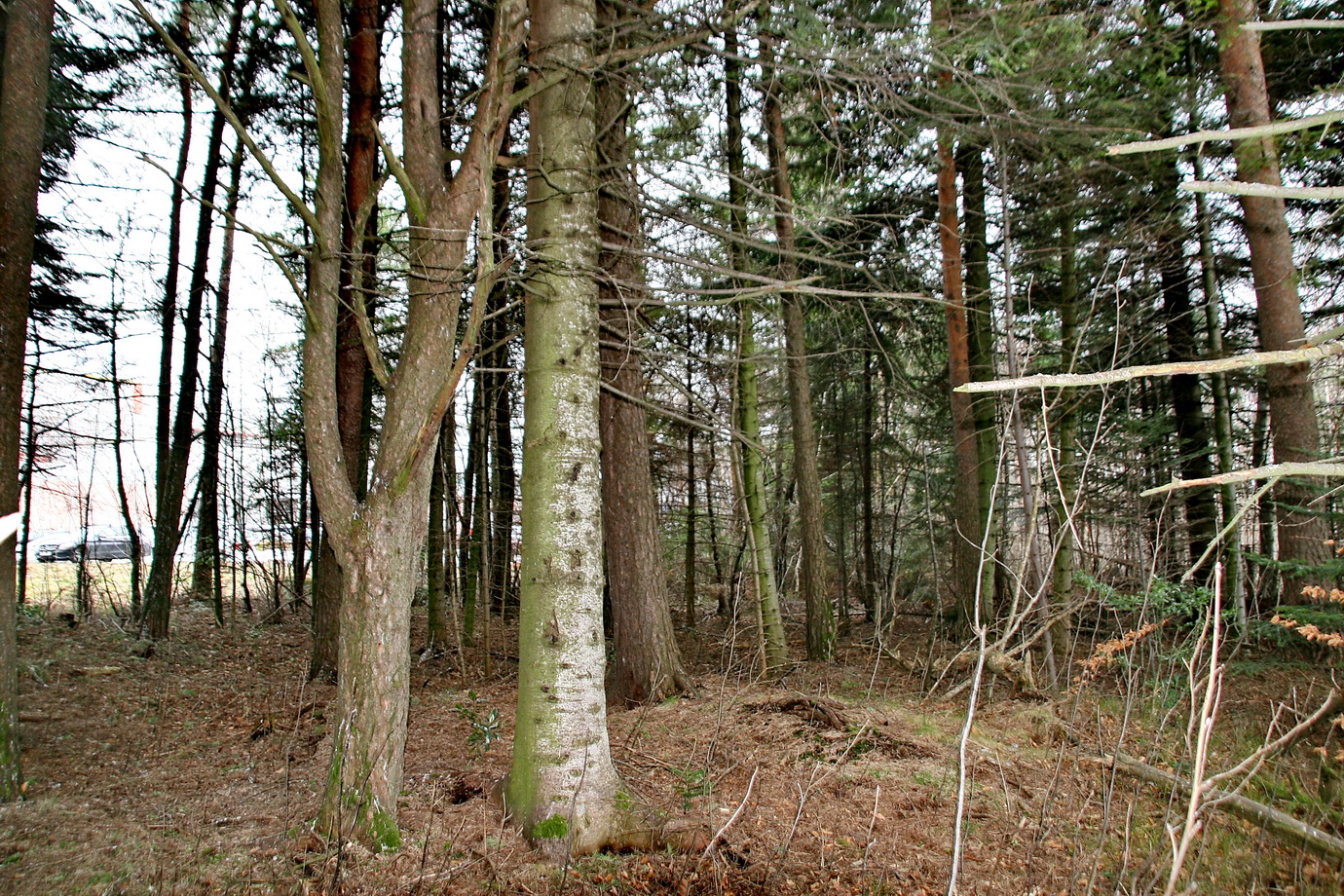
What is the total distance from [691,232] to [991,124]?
2604 millimetres

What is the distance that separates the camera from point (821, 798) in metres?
4.61

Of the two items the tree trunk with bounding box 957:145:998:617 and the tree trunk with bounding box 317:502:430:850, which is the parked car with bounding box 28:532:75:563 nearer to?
the tree trunk with bounding box 317:502:430:850

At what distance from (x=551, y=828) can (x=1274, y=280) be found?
8.83 m

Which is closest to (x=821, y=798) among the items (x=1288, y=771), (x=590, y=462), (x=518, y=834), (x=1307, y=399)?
(x=518, y=834)

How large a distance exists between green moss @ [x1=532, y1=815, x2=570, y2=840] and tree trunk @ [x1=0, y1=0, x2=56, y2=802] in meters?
3.75

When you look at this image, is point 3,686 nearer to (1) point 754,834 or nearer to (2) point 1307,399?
(1) point 754,834

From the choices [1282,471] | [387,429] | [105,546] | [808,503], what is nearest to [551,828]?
[387,429]

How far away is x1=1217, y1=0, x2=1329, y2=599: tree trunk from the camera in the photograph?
7168 millimetres

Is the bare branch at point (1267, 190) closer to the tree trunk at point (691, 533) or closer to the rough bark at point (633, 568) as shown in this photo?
the rough bark at point (633, 568)

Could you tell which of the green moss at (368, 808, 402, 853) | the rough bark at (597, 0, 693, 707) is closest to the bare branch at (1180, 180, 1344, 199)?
the green moss at (368, 808, 402, 853)

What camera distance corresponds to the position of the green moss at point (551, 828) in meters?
3.83

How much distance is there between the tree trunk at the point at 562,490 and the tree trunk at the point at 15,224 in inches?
146

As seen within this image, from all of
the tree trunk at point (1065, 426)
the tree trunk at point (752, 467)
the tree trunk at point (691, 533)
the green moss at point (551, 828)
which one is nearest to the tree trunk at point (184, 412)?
the tree trunk at point (752, 467)

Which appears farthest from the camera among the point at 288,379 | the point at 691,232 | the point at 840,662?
the point at 288,379
